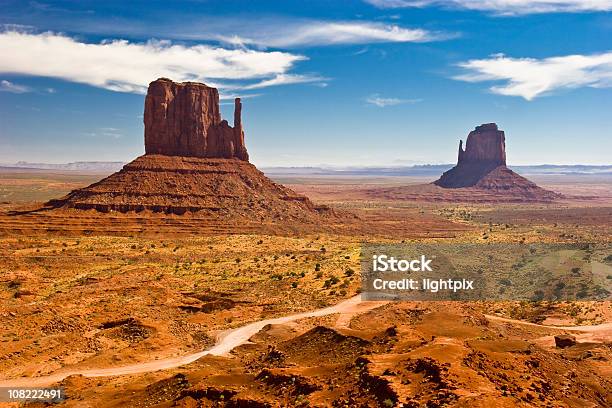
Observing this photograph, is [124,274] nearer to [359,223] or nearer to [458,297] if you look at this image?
[458,297]

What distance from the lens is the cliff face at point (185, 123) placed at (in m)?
113

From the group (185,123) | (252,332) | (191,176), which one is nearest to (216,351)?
(252,332)

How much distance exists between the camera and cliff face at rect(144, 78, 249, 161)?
112688 millimetres

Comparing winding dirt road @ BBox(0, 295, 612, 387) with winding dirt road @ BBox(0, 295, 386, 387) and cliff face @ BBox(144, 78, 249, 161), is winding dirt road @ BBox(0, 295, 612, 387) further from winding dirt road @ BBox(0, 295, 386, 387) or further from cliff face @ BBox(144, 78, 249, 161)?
cliff face @ BBox(144, 78, 249, 161)

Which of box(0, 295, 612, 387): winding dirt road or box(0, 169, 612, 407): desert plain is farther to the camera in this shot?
box(0, 295, 612, 387): winding dirt road

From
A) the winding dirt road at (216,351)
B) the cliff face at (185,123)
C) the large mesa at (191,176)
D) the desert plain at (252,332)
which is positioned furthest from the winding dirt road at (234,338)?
the cliff face at (185,123)

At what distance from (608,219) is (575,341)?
122 metres

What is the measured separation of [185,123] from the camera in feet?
376

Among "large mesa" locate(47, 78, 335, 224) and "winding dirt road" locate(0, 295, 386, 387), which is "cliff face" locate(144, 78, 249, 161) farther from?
"winding dirt road" locate(0, 295, 386, 387)

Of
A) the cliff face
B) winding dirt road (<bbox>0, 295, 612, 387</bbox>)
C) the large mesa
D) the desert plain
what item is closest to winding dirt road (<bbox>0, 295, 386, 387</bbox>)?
winding dirt road (<bbox>0, 295, 612, 387</bbox>)

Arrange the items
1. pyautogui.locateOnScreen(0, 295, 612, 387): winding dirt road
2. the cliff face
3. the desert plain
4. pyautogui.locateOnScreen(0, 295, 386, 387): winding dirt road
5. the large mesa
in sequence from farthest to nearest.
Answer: the cliff face < the large mesa < pyautogui.locateOnScreen(0, 295, 612, 387): winding dirt road < pyautogui.locateOnScreen(0, 295, 386, 387): winding dirt road < the desert plain

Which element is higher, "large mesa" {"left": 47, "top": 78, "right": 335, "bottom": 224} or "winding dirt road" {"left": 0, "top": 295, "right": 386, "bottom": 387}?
"large mesa" {"left": 47, "top": 78, "right": 335, "bottom": 224}

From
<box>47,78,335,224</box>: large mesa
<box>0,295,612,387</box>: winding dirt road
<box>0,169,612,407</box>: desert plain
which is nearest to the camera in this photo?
<box>0,169,612,407</box>: desert plain

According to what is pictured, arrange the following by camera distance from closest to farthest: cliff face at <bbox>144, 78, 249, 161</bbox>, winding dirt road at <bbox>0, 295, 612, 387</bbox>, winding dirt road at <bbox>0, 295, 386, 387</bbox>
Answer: winding dirt road at <bbox>0, 295, 386, 387</bbox>
winding dirt road at <bbox>0, 295, 612, 387</bbox>
cliff face at <bbox>144, 78, 249, 161</bbox>
